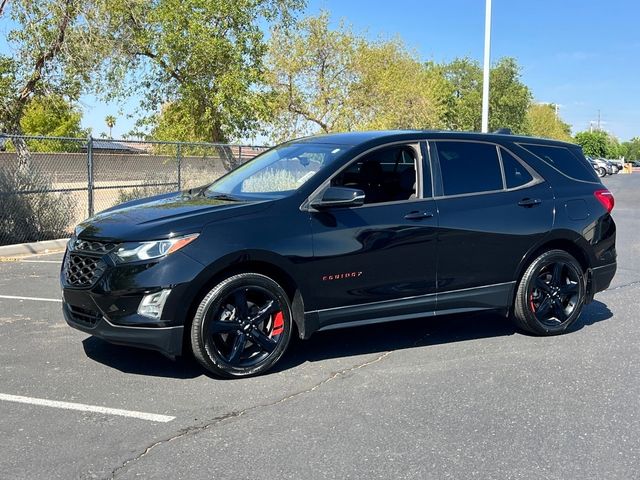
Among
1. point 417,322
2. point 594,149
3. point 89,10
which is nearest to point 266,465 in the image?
point 417,322

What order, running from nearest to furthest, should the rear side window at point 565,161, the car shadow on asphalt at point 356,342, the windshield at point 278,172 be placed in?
1. the car shadow on asphalt at point 356,342
2. the windshield at point 278,172
3. the rear side window at point 565,161

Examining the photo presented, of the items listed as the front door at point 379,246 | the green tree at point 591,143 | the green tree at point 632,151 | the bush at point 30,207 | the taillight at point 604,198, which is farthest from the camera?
the green tree at point 632,151

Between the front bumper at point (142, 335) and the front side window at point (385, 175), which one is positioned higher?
the front side window at point (385, 175)

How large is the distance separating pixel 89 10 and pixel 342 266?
39.7 ft

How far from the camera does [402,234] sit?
5.22 metres

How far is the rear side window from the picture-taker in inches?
246

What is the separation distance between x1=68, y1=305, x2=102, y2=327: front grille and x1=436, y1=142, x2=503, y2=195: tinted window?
9.50 feet

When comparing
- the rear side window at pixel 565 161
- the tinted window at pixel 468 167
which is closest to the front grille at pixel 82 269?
the tinted window at pixel 468 167

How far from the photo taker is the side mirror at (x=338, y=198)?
4.82 m

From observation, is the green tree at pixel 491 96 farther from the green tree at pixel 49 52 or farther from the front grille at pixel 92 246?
the front grille at pixel 92 246

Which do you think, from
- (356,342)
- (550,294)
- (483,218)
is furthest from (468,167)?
(356,342)

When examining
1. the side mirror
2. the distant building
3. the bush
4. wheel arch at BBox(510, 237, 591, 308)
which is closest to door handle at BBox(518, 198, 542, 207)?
wheel arch at BBox(510, 237, 591, 308)

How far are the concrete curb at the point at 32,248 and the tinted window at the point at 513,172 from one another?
8076mm

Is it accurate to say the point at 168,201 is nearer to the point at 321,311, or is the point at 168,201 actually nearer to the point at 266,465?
the point at 321,311
